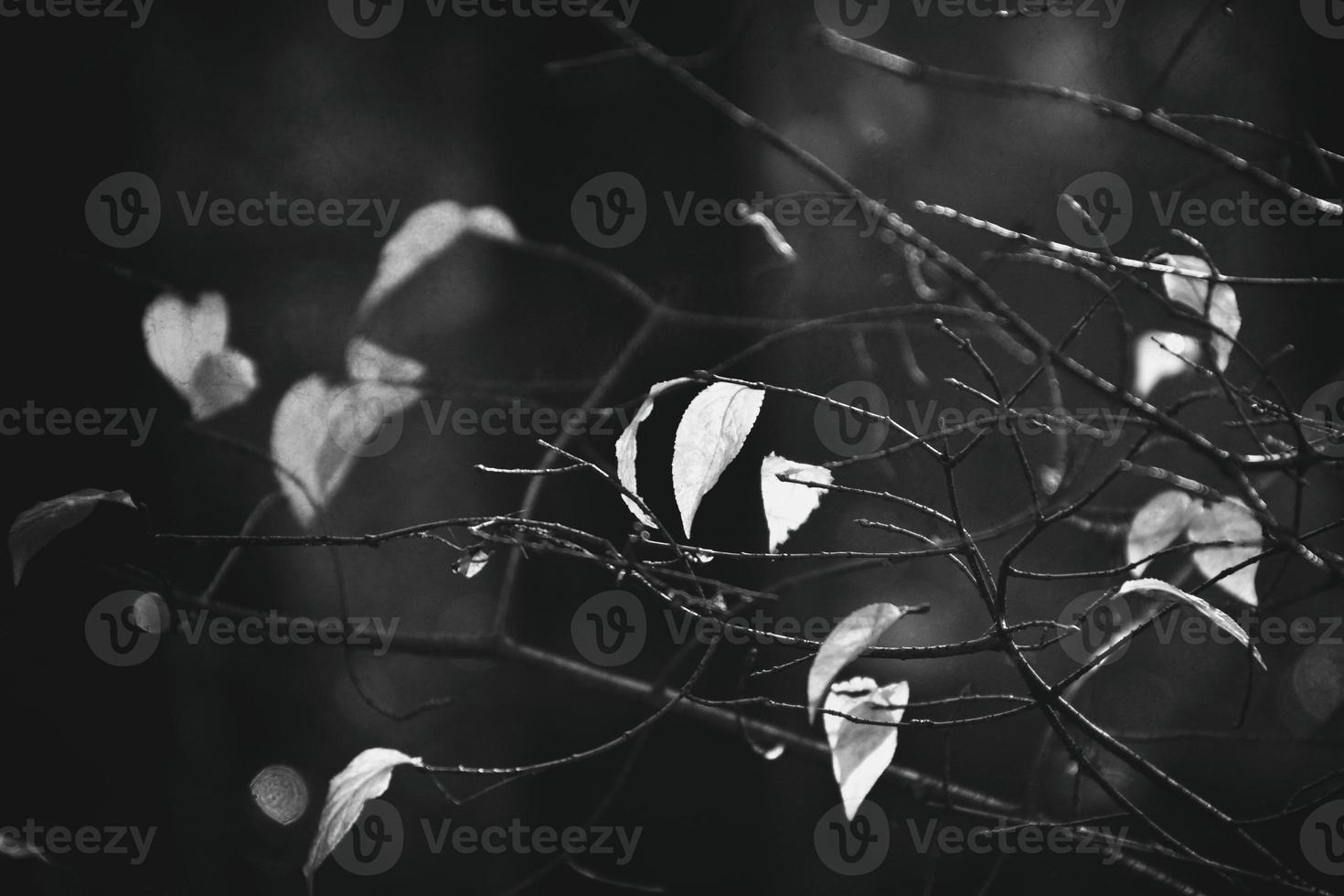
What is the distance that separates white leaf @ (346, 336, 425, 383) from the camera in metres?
0.58

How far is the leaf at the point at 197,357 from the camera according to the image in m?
0.54

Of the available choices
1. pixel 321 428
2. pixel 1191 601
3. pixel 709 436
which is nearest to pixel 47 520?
pixel 321 428

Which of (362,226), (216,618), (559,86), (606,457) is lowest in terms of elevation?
(216,618)

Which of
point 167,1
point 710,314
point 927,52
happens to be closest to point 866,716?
point 710,314

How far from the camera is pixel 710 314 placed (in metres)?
0.63

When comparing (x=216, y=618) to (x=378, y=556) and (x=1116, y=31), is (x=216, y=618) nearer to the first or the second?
(x=378, y=556)

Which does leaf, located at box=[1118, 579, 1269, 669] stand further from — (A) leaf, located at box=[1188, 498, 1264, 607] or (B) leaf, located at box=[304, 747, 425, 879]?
(B) leaf, located at box=[304, 747, 425, 879]

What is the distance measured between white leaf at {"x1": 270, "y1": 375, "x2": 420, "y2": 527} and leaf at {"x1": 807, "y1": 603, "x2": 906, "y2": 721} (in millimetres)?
332

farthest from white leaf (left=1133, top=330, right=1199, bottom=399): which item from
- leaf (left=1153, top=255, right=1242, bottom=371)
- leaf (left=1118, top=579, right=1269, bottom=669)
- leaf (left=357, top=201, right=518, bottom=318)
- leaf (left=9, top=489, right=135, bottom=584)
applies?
leaf (left=9, top=489, right=135, bottom=584)

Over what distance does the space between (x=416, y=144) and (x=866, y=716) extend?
0.55m

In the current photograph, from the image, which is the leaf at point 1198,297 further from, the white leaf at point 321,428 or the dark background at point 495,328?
the white leaf at point 321,428

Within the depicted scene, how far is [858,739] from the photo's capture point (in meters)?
0.31

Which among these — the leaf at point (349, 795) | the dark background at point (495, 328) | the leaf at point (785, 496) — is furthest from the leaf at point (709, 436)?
the dark background at point (495, 328)

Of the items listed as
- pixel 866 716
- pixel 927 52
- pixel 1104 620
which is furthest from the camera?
pixel 927 52
